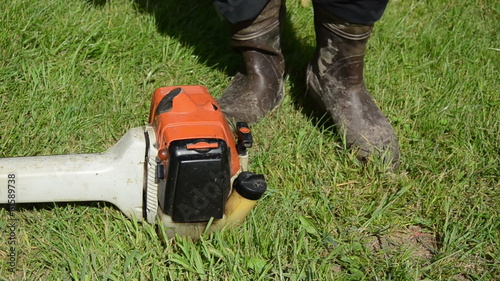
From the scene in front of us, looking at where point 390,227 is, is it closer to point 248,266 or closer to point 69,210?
point 248,266

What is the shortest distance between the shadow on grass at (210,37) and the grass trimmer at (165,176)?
0.78 metres

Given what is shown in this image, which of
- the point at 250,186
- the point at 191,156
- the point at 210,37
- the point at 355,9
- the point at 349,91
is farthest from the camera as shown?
the point at 210,37

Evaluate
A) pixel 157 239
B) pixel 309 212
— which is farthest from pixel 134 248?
pixel 309 212

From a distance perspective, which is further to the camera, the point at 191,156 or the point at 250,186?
the point at 250,186

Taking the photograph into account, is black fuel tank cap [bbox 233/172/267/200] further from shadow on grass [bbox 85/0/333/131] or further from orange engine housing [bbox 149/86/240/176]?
shadow on grass [bbox 85/0/333/131]

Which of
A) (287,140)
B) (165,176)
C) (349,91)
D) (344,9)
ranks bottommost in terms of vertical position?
(287,140)

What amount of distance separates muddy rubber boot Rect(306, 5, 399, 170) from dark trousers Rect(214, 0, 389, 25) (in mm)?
40

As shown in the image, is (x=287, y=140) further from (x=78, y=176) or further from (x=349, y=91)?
(x=78, y=176)

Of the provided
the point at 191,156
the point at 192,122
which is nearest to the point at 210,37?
the point at 192,122

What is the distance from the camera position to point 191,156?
5.47ft

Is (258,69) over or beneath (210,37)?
over

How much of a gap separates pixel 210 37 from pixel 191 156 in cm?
130

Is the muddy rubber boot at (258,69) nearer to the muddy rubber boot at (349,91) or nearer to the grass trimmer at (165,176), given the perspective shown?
the muddy rubber boot at (349,91)

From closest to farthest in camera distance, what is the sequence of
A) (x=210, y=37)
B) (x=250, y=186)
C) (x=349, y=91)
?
(x=250, y=186), (x=349, y=91), (x=210, y=37)
